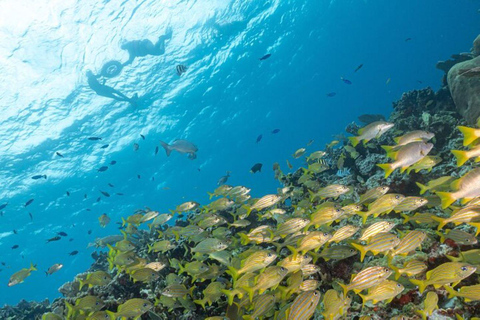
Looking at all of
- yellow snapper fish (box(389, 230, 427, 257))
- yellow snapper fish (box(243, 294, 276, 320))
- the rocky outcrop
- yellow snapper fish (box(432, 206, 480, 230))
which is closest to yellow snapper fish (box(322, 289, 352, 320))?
yellow snapper fish (box(243, 294, 276, 320))

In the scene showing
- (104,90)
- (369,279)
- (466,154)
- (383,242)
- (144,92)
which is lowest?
(369,279)

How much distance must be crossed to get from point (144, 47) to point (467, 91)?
22.3 m

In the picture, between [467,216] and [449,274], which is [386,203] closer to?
[467,216]

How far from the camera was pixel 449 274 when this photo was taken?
295cm

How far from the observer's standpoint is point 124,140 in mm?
32219

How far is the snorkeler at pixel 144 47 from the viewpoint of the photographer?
22781 millimetres

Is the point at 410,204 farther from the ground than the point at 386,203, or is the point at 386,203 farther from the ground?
the point at 386,203

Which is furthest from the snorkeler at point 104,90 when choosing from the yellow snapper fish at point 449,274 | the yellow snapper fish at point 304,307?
the yellow snapper fish at point 449,274

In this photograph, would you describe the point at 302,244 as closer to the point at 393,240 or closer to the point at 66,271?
the point at 393,240

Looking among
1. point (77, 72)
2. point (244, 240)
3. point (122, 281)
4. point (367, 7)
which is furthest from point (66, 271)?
point (367, 7)

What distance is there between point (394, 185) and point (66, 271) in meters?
68.4

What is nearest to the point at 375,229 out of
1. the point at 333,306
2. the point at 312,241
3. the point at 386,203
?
the point at 386,203

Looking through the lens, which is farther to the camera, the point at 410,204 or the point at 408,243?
the point at 410,204

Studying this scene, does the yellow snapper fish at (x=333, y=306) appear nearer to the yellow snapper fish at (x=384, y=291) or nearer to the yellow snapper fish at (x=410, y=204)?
the yellow snapper fish at (x=384, y=291)
